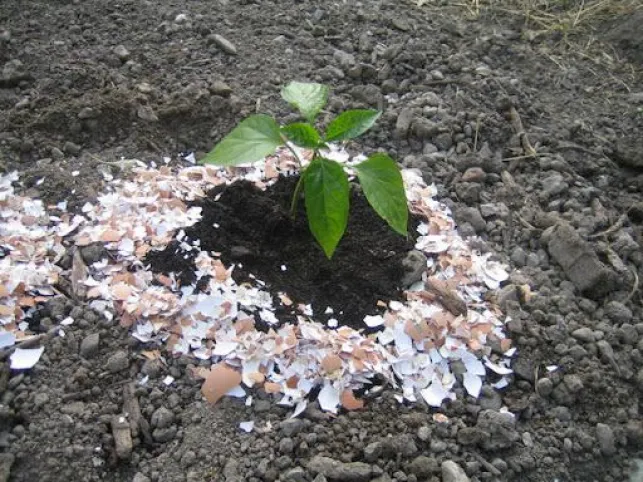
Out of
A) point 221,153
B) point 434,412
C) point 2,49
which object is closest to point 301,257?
point 221,153

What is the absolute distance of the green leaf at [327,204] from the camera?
3.93 ft

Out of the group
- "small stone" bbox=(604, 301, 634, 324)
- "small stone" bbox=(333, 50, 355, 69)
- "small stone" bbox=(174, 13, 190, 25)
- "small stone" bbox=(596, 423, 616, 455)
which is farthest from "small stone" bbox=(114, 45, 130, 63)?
"small stone" bbox=(596, 423, 616, 455)

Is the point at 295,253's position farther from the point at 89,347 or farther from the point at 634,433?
the point at 634,433

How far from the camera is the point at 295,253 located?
139 cm

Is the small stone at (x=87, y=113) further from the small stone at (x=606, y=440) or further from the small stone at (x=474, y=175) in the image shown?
the small stone at (x=606, y=440)

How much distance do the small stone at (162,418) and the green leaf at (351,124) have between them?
0.56m

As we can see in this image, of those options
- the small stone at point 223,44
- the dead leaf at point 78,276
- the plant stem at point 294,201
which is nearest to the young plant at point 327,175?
the plant stem at point 294,201

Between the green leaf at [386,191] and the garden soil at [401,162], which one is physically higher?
the green leaf at [386,191]

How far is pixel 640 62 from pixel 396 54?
0.75 metres

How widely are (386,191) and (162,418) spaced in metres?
0.54

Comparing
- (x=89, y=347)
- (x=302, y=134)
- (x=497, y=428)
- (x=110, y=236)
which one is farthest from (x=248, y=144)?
(x=497, y=428)

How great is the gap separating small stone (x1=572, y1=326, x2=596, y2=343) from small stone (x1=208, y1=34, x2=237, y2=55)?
3.73 ft

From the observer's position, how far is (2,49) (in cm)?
187

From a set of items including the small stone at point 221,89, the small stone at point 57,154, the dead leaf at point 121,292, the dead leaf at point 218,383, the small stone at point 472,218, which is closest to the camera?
the dead leaf at point 218,383
